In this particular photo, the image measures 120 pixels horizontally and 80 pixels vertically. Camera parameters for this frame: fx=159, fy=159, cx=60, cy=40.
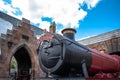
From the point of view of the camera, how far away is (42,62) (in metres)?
5.72

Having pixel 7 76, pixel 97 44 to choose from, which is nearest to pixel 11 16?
pixel 7 76

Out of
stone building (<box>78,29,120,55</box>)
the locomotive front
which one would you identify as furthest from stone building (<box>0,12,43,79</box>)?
the locomotive front

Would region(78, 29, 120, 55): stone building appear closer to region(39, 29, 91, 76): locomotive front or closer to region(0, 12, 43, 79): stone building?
region(0, 12, 43, 79): stone building

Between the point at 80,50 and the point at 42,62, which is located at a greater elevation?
the point at 80,50

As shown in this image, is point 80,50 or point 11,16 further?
point 11,16

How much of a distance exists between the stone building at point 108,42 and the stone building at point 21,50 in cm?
706

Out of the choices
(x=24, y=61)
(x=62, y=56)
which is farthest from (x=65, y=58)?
(x=24, y=61)

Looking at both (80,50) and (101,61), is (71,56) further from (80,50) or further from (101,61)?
(101,61)

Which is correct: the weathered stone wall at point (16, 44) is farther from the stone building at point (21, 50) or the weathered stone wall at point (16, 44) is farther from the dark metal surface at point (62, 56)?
the dark metal surface at point (62, 56)

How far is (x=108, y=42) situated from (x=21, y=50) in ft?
29.6

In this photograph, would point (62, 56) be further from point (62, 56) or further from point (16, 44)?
point (16, 44)

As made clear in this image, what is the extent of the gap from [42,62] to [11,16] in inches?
611

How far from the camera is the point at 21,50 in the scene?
14.8m

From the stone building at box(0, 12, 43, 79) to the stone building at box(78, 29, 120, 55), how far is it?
278 inches
